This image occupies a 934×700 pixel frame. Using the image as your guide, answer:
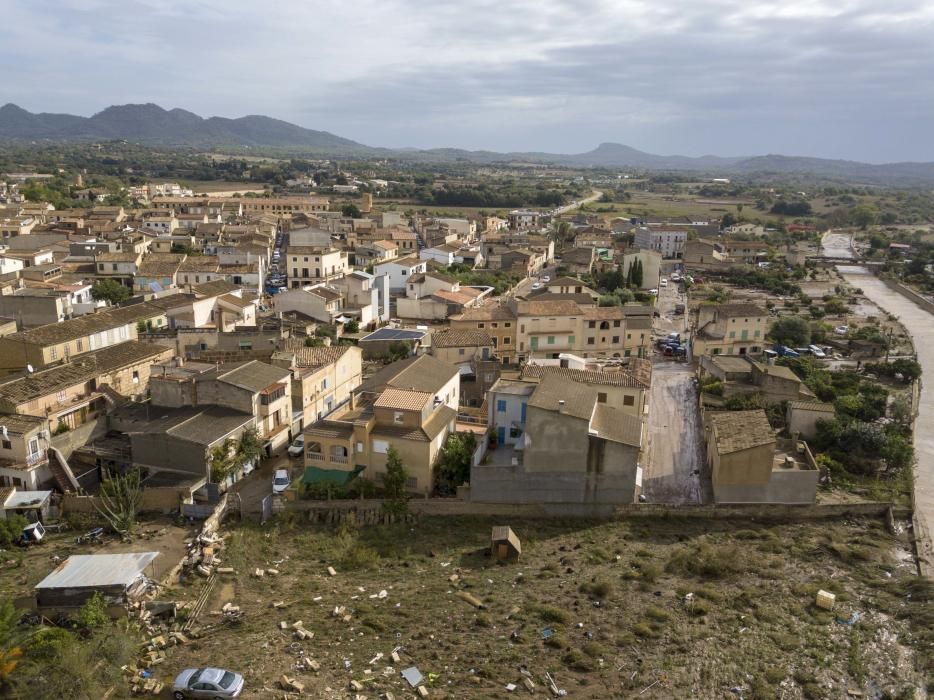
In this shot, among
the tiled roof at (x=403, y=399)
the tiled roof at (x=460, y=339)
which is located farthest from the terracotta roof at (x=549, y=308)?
the tiled roof at (x=403, y=399)

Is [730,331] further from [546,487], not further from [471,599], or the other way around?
[471,599]

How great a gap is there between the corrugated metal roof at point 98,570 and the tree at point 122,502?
2.08 m

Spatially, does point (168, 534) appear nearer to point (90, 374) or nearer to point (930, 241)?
point (90, 374)

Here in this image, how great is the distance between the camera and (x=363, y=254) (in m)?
68.4

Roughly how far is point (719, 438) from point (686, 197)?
178 m

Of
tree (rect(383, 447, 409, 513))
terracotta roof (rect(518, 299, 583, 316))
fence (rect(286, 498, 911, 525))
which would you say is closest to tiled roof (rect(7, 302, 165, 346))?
fence (rect(286, 498, 911, 525))

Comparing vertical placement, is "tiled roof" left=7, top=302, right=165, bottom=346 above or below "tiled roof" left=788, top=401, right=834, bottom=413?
above

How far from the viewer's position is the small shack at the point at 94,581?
1717 centimetres

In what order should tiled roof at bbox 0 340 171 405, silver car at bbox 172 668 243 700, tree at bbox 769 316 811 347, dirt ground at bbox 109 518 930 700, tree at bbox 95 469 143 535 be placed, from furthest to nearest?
1. tree at bbox 769 316 811 347
2. tiled roof at bbox 0 340 171 405
3. tree at bbox 95 469 143 535
4. dirt ground at bbox 109 518 930 700
5. silver car at bbox 172 668 243 700

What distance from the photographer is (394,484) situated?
23266 millimetres

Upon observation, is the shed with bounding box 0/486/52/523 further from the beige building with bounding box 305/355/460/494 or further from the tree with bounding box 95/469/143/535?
the beige building with bounding box 305/355/460/494

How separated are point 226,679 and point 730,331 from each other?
120 feet

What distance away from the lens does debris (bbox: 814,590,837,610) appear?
17953 millimetres

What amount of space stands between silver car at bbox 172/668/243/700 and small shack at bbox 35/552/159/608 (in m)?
3.90
